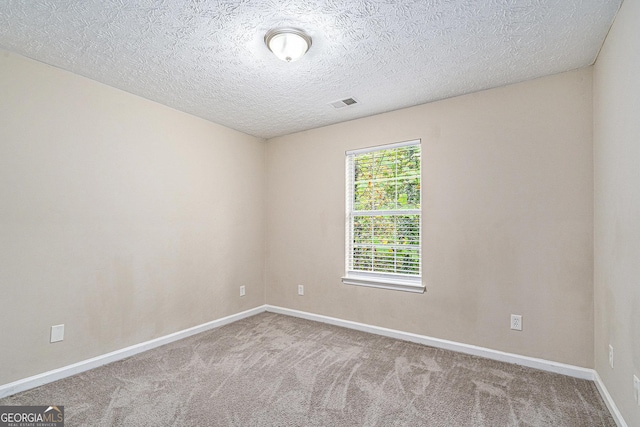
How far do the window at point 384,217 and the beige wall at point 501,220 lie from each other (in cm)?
11

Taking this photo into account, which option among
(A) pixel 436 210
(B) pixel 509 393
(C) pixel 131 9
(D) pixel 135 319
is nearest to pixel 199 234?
(D) pixel 135 319

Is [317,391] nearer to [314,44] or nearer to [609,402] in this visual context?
[609,402]

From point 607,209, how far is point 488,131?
111cm

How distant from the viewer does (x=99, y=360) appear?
2.68m

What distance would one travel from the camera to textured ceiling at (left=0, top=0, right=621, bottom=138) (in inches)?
71.1

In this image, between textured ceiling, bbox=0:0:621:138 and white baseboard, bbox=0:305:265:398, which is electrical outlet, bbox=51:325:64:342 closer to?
white baseboard, bbox=0:305:265:398

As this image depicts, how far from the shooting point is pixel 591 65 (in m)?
2.45

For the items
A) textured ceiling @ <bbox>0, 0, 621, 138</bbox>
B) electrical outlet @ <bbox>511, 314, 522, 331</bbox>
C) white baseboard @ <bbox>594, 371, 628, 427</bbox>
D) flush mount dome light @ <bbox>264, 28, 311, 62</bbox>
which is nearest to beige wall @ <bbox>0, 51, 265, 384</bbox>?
textured ceiling @ <bbox>0, 0, 621, 138</bbox>

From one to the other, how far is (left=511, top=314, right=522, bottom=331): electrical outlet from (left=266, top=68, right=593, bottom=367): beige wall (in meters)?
0.04

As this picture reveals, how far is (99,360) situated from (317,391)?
1.90 metres

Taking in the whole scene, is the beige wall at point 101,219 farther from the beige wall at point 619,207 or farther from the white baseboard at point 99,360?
the beige wall at point 619,207

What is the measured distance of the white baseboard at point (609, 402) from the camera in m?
1.83

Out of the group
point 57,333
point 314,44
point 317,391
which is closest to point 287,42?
point 314,44

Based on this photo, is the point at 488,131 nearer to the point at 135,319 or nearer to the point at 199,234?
the point at 199,234
